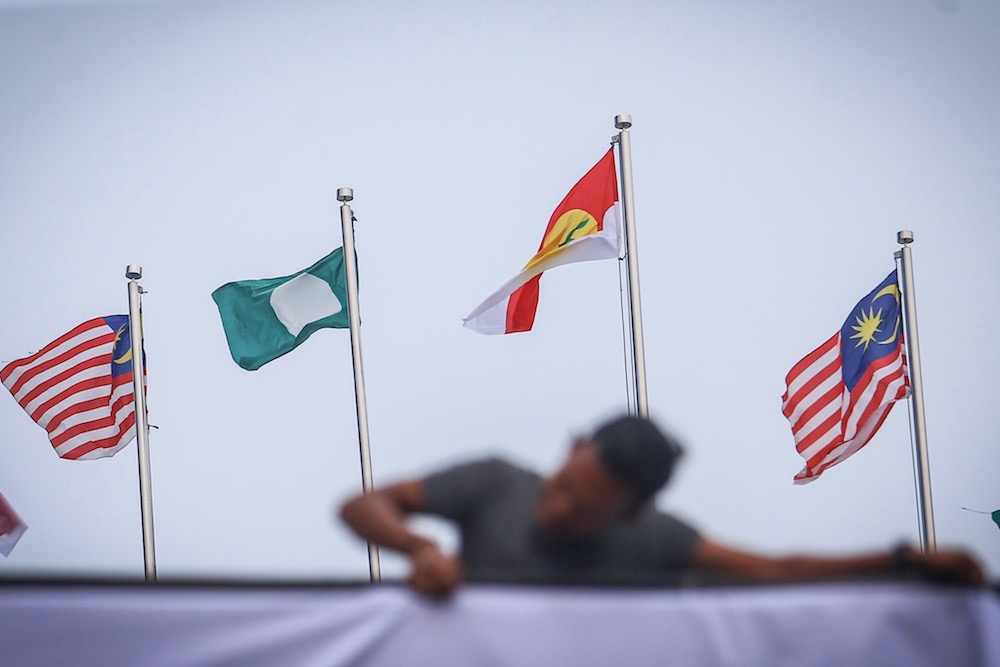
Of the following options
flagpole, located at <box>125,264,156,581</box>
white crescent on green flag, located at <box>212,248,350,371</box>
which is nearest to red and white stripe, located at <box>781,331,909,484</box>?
white crescent on green flag, located at <box>212,248,350,371</box>

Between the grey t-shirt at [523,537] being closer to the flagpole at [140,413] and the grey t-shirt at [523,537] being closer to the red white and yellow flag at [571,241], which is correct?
the red white and yellow flag at [571,241]

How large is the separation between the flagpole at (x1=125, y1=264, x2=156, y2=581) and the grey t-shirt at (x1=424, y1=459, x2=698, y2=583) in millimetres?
10484

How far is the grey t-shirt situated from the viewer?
10.5 feet

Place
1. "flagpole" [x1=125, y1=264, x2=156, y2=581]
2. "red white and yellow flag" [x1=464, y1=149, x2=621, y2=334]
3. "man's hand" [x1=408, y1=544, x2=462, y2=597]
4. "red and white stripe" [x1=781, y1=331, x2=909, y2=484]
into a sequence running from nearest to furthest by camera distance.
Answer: "man's hand" [x1=408, y1=544, x2=462, y2=597] < "red white and yellow flag" [x1=464, y1=149, x2=621, y2=334] < "red and white stripe" [x1=781, y1=331, x2=909, y2=484] < "flagpole" [x1=125, y1=264, x2=156, y2=581]

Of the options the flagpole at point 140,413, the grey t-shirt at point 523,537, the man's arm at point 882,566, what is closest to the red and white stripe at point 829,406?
the flagpole at point 140,413

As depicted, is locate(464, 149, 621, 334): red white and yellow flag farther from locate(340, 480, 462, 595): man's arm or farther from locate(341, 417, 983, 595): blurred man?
locate(340, 480, 462, 595): man's arm

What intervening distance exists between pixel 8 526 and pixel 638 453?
12196 millimetres

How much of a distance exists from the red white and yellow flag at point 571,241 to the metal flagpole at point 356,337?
1.82 metres

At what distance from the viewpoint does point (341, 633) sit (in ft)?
8.51

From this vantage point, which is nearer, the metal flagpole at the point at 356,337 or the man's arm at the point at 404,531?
the man's arm at the point at 404,531

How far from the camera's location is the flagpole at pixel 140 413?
43.7 ft

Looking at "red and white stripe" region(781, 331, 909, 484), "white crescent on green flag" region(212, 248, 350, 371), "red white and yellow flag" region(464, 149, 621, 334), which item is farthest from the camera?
"white crescent on green flag" region(212, 248, 350, 371)

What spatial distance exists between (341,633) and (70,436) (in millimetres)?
10822

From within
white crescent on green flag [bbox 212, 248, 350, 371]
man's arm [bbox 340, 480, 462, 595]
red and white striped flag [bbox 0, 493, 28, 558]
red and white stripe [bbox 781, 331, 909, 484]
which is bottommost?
red and white striped flag [bbox 0, 493, 28, 558]
